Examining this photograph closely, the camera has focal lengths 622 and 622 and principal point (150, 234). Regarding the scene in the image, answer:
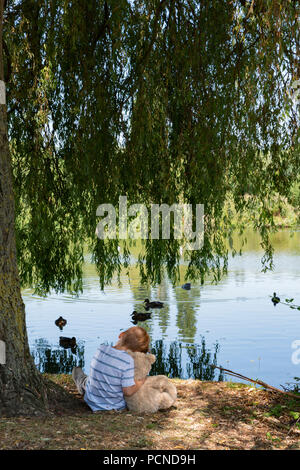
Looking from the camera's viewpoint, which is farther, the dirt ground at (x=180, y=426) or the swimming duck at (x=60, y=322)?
the swimming duck at (x=60, y=322)

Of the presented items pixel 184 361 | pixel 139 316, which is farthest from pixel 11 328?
pixel 139 316

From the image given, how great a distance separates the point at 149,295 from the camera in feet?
48.3

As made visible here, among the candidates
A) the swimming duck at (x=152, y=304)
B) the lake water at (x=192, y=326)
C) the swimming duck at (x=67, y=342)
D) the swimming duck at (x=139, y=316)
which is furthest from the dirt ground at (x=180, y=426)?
the swimming duck at (x=152, y=304)

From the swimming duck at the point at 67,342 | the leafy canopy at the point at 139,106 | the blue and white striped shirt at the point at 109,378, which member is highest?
the leafy canopy at the point at 139,106

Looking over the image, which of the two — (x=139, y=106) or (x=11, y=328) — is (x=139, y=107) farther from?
(x=11, y=328)

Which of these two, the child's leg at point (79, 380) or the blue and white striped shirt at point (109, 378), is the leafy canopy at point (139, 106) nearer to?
the child's leg at point (79, 380)

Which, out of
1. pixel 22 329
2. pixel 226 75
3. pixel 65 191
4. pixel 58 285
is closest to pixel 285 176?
pixel 226 75

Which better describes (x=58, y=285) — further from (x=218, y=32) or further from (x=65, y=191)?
(x=218, y=32)

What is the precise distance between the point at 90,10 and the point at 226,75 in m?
1.64

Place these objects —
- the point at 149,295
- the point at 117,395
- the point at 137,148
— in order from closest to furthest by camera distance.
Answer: the point at 117,395 → the point at 137,148 → the point at 149,295

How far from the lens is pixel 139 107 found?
6.42 meters

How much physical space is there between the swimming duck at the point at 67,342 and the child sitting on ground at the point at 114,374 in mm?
4325

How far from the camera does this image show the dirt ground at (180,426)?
13.4ft

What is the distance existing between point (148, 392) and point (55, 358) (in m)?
4.00
